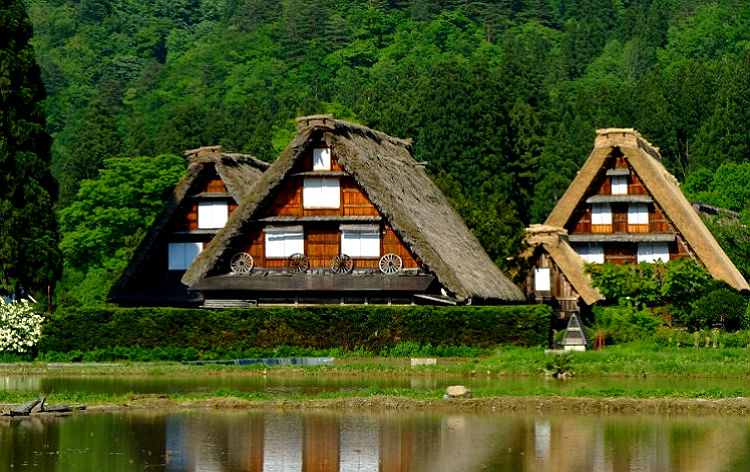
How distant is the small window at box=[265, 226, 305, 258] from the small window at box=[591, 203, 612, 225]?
1713 centimetres

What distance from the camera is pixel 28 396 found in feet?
116

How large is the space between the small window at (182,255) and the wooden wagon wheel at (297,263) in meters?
9.70

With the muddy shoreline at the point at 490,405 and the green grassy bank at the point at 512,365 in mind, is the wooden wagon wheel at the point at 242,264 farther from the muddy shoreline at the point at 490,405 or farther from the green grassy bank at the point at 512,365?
the muddy shoreline at the point at 490,405

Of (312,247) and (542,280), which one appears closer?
(312,247)

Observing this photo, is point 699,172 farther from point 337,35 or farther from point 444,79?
point 337,35

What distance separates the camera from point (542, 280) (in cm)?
6359

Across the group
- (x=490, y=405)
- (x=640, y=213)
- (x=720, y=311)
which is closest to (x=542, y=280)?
(x=640, y=213)

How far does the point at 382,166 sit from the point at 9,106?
45.8ft

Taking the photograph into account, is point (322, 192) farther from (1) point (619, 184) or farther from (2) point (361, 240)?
(1) point (619, 184)

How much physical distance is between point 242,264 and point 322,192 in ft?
13.0

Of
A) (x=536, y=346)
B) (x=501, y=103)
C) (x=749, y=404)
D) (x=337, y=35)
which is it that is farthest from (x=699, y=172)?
(x=337, y=35)

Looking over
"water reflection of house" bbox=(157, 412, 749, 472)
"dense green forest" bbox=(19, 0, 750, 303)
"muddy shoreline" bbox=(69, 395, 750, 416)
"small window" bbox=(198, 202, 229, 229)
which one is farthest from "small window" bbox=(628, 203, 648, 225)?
"water reflection of house" bbox=(157, 412, 749, 472)

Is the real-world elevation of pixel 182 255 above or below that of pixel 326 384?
above

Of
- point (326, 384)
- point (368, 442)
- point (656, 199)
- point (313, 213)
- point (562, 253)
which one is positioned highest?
point (656, 199)
